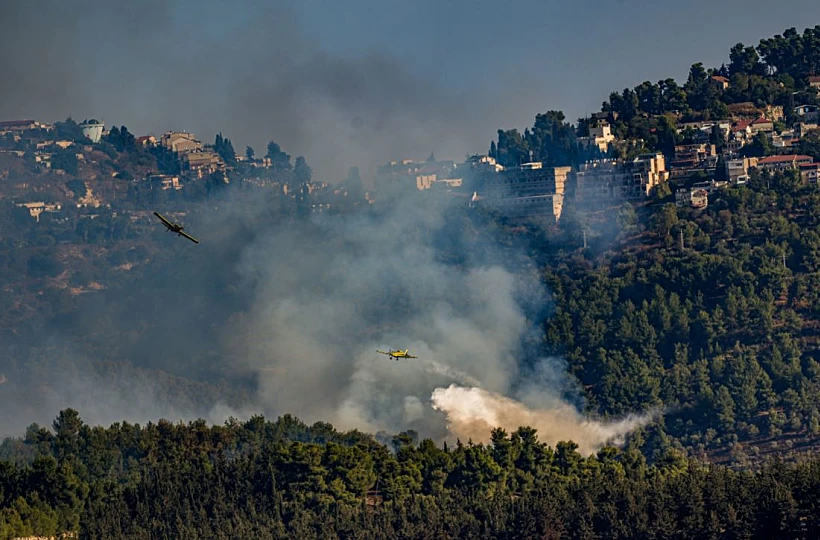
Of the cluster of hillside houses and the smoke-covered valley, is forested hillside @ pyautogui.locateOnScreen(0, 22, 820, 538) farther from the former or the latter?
the cluster of hillside houses

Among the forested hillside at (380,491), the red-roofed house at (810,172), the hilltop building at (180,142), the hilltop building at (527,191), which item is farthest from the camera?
the hilltop building at (180,142)

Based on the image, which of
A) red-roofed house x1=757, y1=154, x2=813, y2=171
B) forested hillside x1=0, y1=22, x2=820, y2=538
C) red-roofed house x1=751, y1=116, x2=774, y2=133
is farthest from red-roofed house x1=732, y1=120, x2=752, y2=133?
red-roofed house x1=757, y1=154, x2=813, y2=171

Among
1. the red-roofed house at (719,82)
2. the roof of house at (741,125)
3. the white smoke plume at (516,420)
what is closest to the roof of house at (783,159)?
the roof of house at (741,125)

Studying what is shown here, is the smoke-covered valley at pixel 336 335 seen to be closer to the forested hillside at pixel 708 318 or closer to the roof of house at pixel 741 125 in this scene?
the forested hillside at pixel 708 318

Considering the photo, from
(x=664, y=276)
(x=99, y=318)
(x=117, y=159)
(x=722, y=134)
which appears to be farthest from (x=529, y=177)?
(x=117, y=159)

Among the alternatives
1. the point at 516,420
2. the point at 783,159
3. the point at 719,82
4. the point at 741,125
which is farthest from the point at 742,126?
the point at 516,420

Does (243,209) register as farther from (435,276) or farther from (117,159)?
(117,159)
